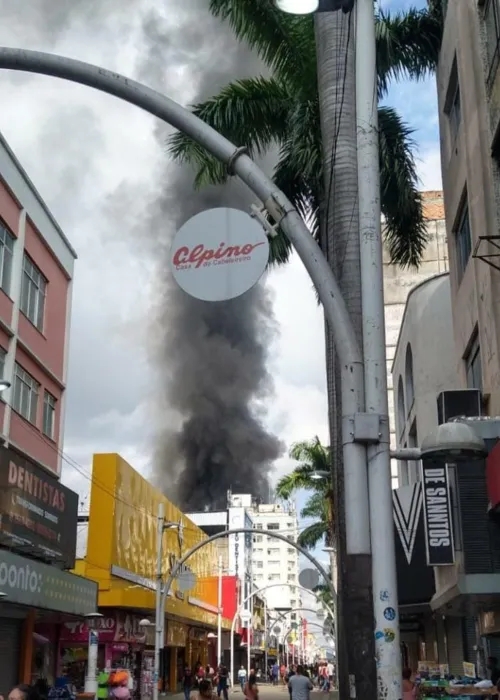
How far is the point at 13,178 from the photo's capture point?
22938mm

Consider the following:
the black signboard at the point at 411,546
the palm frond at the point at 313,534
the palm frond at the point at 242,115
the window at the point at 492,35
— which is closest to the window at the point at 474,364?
the black signboard at the point at 411,546

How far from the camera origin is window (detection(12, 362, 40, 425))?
23.0m

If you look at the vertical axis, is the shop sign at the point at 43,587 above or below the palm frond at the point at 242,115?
below

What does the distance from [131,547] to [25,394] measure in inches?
419

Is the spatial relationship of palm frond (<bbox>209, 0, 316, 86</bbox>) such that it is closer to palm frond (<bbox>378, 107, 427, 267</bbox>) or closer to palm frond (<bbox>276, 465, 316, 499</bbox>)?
palm frond (<bbox>378, 107, 427, 267</bbox>)

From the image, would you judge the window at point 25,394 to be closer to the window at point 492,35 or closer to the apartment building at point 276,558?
the window at point 492,35

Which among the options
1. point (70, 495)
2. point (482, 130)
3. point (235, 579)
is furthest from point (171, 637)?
point (482, 130)

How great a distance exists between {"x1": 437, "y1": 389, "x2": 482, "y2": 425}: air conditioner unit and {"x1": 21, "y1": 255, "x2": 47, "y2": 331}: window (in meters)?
13.2

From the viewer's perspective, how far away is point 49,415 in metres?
25.9

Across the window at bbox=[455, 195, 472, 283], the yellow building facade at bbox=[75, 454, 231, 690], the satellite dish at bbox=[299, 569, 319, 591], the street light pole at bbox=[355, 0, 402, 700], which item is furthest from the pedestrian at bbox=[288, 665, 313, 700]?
the satellite dish at bbox=[299, 569, 319, 591]

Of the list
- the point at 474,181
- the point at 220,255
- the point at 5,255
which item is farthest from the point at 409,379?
the point at 220,255

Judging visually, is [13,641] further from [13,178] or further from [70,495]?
[13,178]

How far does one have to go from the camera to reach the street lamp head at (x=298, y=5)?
552cm

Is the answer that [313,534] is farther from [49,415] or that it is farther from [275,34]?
[275,34]
